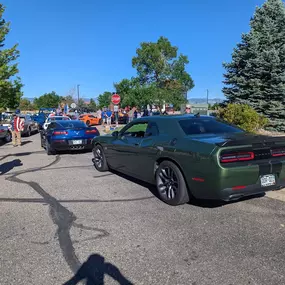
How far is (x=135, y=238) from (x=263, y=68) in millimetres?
15723

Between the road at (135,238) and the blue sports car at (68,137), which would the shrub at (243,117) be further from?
the road at (135,238)

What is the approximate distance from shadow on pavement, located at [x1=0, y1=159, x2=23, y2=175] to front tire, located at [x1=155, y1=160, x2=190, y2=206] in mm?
5097

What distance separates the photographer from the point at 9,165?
32.0 ft

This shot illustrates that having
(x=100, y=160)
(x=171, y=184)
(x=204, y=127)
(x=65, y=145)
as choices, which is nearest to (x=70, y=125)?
(x=65, y=145)

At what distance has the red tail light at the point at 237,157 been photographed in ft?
14.3

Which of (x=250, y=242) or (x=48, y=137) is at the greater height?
(x=48, y=137)

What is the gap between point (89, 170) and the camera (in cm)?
859

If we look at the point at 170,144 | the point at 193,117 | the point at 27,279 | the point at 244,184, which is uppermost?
the point at 193,117

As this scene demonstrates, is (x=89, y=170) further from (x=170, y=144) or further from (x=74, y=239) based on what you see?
(x=74, y=239)

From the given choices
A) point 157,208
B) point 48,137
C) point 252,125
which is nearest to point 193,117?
point 157,208

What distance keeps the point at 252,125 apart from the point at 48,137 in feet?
28.3

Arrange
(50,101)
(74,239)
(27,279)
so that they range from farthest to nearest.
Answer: (50,101), (74,239), (27,279)

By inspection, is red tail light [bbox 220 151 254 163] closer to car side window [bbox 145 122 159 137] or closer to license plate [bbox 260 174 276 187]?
license plate [bbox 260 174 276 187]

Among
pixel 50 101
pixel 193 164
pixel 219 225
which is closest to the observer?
pixel 219 225
